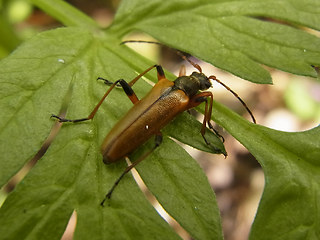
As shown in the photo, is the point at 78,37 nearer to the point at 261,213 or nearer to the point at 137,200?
the point at 137,200

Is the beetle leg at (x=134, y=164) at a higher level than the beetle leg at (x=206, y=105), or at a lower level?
lower

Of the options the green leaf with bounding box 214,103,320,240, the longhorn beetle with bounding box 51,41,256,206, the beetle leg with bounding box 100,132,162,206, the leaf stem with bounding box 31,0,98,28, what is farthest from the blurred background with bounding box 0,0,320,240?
the beetle leg with bounding box 100,132,162,206

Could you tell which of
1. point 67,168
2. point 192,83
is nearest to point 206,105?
point 192,83

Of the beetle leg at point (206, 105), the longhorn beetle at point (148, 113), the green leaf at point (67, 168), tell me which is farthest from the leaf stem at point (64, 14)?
the beetle leg at point (206, 105)

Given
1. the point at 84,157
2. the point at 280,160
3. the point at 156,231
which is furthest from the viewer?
the point at 280,160

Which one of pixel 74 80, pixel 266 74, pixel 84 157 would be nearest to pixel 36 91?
pixel 74 80

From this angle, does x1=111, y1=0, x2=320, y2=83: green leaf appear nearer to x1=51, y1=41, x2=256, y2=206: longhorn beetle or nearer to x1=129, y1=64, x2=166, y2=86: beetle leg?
x1=129, y1=64, x2=166, y2=86: beetle leg

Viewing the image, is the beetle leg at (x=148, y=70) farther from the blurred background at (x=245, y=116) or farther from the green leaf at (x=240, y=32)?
the blurred background at (x=245, y=116)
